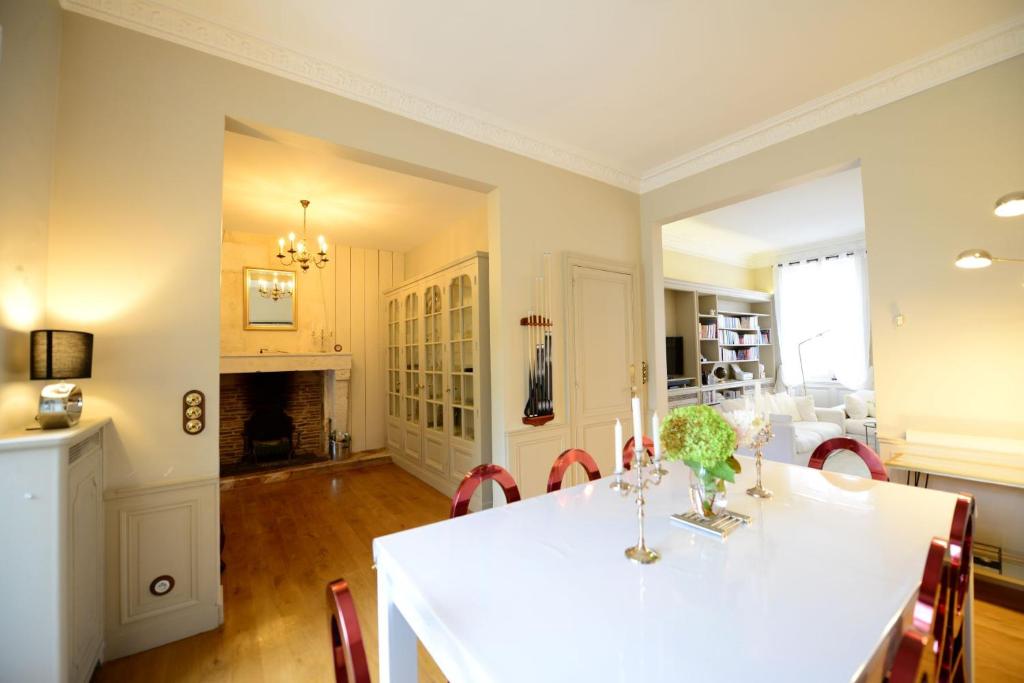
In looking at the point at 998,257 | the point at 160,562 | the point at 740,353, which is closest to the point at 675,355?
the point at 740,353

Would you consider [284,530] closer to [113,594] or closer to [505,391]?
[113,594]

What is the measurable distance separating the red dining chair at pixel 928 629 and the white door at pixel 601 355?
94.4 inches

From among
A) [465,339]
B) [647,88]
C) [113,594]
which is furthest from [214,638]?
[647,88]

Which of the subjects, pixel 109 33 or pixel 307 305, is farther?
pixel 307 305

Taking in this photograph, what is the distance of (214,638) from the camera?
2.01 metres

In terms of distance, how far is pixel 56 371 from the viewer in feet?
5.06

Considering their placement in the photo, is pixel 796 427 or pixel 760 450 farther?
pixel 796 427

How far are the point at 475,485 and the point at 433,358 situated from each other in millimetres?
2926

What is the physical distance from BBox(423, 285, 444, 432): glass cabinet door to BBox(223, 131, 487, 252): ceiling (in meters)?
0.85

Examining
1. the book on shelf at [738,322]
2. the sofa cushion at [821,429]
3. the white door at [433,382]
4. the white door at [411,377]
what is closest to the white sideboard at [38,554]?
the white door at [433,382]

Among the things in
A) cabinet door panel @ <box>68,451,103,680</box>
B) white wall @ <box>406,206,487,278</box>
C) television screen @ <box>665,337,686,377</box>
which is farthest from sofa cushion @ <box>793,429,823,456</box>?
cabinet door panel @ <box>68,451,103,680</box>

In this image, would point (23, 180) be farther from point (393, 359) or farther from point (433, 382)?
point (393, 359)

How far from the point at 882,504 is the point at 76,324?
129 inches

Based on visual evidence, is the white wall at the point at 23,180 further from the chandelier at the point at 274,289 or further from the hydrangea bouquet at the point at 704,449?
the chandelier at the point at 274,289
